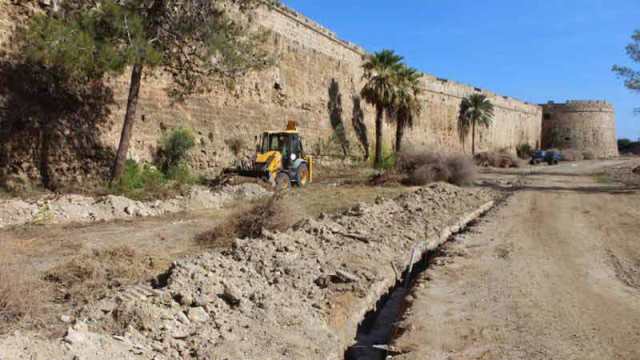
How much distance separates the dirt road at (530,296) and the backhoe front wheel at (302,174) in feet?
22.5

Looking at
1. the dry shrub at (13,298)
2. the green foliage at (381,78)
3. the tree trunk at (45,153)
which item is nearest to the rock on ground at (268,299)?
the dry shrub at (13,298)

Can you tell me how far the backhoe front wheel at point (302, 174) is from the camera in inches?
653

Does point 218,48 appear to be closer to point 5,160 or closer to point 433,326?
point 5,160

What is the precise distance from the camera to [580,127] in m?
57.4

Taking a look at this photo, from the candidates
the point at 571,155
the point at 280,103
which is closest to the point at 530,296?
the point at 280,103

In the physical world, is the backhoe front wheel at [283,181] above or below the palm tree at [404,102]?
below

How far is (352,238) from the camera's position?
28.8ft

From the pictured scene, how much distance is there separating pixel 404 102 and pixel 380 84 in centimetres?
193

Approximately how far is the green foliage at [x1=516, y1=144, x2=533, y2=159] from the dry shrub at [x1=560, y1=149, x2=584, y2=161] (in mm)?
2986

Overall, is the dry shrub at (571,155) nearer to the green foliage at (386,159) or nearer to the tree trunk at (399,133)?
the tree trunk at (399,133)

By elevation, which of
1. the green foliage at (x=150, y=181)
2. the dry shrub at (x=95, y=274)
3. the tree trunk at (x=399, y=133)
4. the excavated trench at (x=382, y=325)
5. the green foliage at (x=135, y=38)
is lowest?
the excavated trench at (x=382, y=325)

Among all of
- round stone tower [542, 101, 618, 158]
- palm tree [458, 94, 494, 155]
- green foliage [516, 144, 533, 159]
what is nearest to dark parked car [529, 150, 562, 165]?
palm tree [458, 94, 494, 155]

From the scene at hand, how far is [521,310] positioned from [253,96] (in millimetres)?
15850

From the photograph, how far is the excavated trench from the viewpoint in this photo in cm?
525
